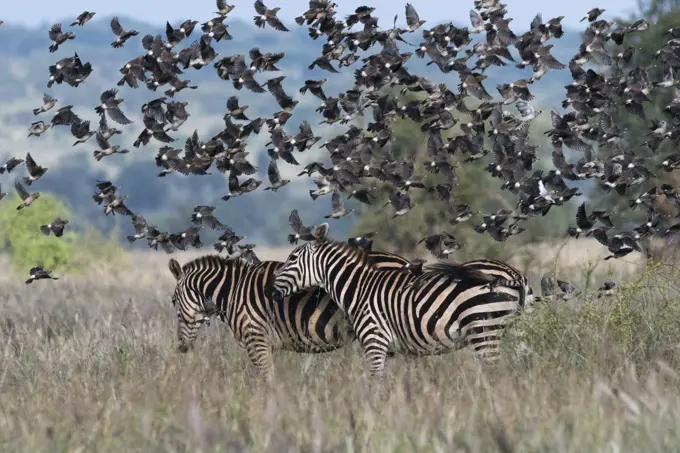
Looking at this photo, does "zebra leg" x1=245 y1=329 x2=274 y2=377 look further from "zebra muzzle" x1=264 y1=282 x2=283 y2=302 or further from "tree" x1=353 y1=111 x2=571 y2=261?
"tree" x1=353 y1=111 x2=571 y2=261

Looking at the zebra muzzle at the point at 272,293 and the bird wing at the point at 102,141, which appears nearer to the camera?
the zebra muzzle at the point at 272,293

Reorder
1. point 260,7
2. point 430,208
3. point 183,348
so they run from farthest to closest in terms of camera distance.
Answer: point 430,208 → point 183,348 → point 260,7

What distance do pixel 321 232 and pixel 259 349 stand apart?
1.23 meters

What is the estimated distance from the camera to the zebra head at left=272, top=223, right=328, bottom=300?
33.5 feet

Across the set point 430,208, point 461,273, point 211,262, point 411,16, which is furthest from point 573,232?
point 430,208

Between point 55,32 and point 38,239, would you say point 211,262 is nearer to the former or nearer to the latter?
point 55,32

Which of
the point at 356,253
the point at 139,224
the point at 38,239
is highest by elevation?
the point at 38,239

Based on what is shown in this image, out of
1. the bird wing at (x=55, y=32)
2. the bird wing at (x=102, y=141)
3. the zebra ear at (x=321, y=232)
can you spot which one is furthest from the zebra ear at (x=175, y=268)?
the bird wing at (x=55, y=32)

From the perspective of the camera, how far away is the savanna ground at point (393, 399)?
17.1 feet

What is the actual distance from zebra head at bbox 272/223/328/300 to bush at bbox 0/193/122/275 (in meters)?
21.2

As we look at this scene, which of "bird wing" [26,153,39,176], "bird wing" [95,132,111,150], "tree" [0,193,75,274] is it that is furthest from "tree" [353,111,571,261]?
"bird wing" [26,153,39,176]

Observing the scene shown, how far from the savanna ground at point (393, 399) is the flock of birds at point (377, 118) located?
3.84 ft

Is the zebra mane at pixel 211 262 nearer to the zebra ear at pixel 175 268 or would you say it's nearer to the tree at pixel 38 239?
the zebra ear at pixel 175 268

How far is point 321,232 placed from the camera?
1050cm
